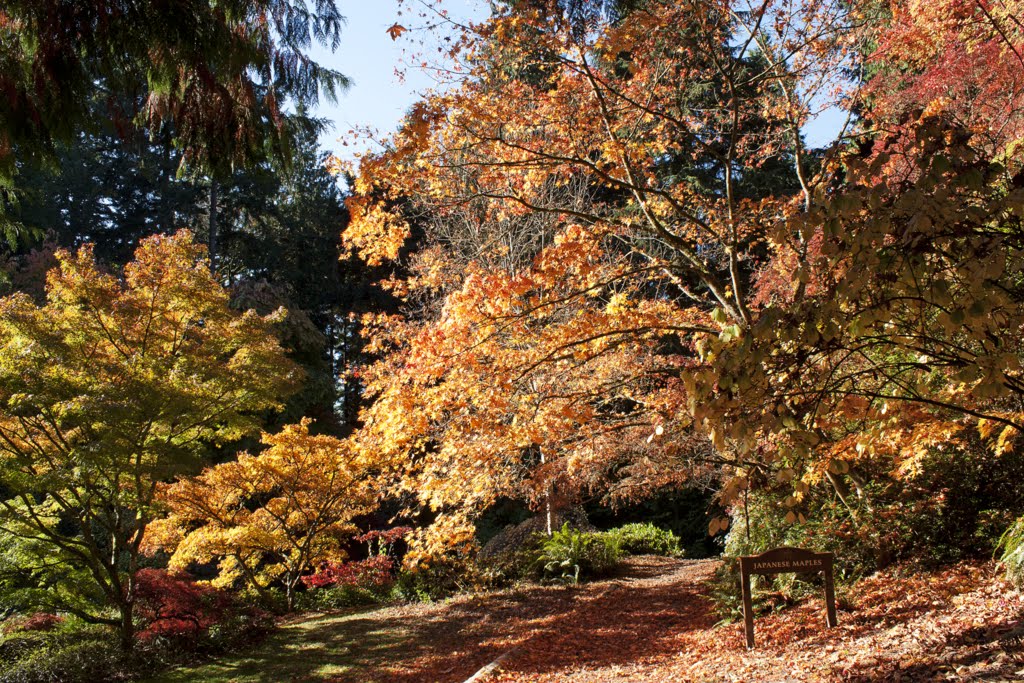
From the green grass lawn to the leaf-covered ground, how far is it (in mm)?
27

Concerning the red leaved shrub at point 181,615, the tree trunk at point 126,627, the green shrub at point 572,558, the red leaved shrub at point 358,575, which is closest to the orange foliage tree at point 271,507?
the red leaved shrub at point 358,575

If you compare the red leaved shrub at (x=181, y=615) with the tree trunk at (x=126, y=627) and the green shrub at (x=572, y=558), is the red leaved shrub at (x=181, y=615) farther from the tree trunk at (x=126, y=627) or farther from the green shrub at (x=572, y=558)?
the green shrub at (x=572, y=558)

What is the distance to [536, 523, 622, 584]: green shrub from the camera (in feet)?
42.5

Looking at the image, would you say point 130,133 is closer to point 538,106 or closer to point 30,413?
point 538,106

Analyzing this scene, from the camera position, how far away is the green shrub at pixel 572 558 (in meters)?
13.0

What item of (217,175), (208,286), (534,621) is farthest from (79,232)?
(217,175)

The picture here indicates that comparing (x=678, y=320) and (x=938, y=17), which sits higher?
(x=938, y=17)

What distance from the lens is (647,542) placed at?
16.8 meters

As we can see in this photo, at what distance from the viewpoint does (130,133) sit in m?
4.74

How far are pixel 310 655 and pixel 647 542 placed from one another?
936 centimetres

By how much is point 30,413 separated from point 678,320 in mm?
7593

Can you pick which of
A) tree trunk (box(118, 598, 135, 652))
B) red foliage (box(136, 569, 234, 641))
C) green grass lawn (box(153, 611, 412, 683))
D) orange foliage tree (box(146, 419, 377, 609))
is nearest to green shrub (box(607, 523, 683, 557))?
orange foliage tree (box(146, 419, 377, 609))

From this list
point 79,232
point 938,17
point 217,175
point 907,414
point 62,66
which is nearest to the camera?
point 62,66

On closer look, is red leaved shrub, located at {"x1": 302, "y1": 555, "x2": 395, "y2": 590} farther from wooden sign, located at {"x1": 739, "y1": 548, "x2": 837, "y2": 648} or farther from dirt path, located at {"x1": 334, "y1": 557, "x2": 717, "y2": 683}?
wooden sign, located at {"x1": 739, "y1": 548, "x2": 837, "y2": 648}
